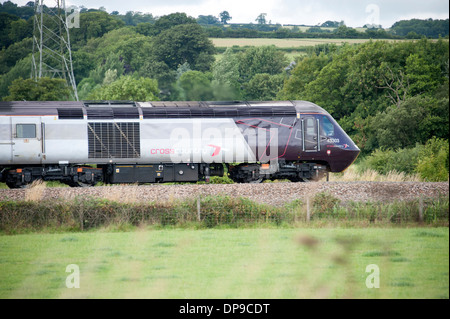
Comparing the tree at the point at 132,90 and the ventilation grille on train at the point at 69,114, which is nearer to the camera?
the ventilation grille on train at the point at 69,114

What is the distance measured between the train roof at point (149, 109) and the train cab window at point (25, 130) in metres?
0.49

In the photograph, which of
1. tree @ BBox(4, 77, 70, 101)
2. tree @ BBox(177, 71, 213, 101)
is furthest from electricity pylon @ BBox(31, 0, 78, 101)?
tree @ BBox(177, 71, 213, 101)

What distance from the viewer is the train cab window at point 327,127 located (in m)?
27.3

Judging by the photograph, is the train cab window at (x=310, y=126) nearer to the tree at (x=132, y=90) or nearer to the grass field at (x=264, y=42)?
the tree at (x=132, y=90)

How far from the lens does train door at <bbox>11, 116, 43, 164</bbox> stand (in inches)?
997

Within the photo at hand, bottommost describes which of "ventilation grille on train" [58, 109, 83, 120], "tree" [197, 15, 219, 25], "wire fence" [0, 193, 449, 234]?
"wire fence" [0, 193, 449, 234]

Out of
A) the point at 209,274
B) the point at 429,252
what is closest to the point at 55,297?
the point at 209,274

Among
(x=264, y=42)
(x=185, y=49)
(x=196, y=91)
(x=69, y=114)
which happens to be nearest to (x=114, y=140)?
(x=69, y=114)

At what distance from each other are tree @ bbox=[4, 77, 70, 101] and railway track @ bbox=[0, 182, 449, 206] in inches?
957

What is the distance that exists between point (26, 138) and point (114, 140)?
354 cm

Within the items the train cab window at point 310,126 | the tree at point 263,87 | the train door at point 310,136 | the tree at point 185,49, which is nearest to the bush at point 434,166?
the train door at point 310,136

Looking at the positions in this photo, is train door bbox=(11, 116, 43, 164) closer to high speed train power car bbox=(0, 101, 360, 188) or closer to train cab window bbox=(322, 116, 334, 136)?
high speed train power car bbox=(0, 101, 360, 188)
